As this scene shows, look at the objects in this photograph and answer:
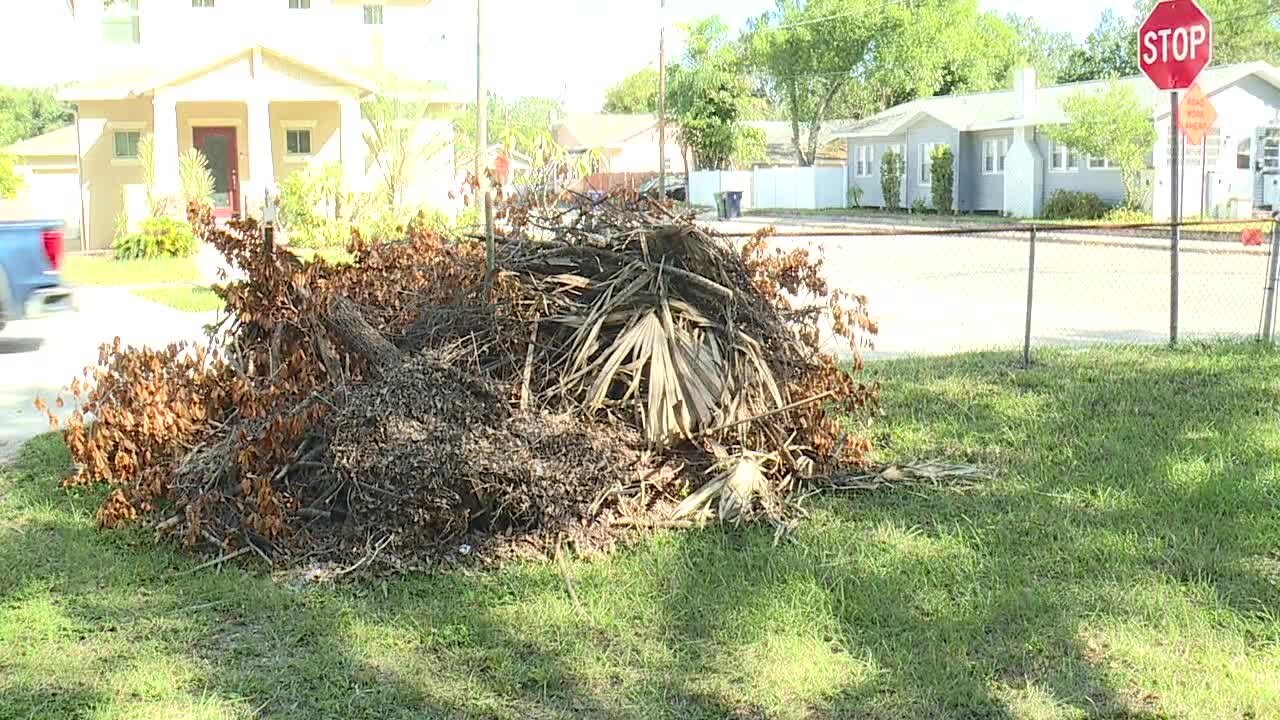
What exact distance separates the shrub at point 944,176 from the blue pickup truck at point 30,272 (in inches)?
1377

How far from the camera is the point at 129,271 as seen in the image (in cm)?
2084

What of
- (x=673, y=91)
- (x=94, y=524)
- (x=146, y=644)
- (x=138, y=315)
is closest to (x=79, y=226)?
(x=138, y=315)

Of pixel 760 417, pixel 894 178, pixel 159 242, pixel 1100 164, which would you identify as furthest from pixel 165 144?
pixel 894 178

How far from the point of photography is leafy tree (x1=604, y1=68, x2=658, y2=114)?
103 meters

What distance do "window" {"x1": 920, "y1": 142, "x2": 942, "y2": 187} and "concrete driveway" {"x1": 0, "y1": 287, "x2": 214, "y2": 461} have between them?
31911 millimetres

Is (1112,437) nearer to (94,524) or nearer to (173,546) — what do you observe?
(173,546)

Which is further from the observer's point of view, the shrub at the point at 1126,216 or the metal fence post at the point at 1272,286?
the shrub at the point at 1126,216

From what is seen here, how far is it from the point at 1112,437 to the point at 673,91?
5698 cm

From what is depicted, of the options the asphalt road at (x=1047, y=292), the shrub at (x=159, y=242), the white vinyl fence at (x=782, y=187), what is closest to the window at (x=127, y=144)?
the shrub at (x=159, y=242)

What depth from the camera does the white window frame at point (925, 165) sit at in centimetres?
4375

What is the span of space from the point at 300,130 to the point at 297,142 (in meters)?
0.30

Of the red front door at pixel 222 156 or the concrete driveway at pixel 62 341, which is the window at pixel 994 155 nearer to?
the red front door at pixel 222 156

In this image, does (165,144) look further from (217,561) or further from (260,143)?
(217,561)

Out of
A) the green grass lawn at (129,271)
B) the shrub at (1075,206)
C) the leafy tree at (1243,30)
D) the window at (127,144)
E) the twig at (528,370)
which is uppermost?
the leafy tree at (1243,30)
